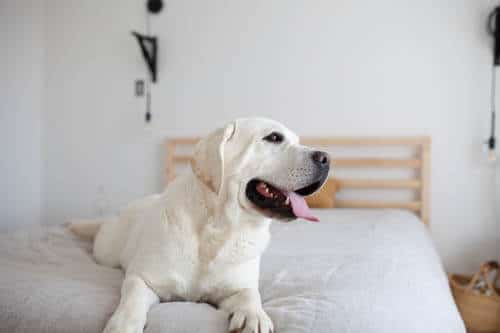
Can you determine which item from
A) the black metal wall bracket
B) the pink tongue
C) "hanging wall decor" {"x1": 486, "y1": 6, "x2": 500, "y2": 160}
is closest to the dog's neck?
the pink tongue

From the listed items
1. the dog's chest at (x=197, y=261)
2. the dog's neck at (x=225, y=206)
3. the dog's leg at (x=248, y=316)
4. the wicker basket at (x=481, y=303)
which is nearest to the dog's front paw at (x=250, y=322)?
the dog's leg at (x=248, y=316)

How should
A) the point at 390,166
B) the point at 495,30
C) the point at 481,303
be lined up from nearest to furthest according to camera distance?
the point at 481,303, the point at 495,30, the point at 390,166

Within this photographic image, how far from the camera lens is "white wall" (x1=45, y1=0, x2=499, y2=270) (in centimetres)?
Result: 239

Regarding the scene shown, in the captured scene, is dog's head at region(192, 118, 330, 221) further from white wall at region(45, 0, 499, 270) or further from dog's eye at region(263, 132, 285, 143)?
Result: white wall at region(45, 0, 499, 270)

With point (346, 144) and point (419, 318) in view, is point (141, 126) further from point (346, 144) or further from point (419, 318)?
point (419, 318)

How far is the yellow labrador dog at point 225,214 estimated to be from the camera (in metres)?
0.96

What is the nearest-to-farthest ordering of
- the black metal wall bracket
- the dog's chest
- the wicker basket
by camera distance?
the dog's chest < the wicker basket < the black metal wall bracket

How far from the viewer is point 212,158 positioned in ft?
3.24

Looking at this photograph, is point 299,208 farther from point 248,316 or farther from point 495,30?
point 495,30

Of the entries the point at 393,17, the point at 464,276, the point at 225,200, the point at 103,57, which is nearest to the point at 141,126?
the point at 103,57

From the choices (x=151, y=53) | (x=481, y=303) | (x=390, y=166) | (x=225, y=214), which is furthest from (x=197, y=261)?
(x=151, y=53)

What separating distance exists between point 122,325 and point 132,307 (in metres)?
0.06

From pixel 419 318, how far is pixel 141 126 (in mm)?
2637

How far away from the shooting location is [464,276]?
7.51ft
